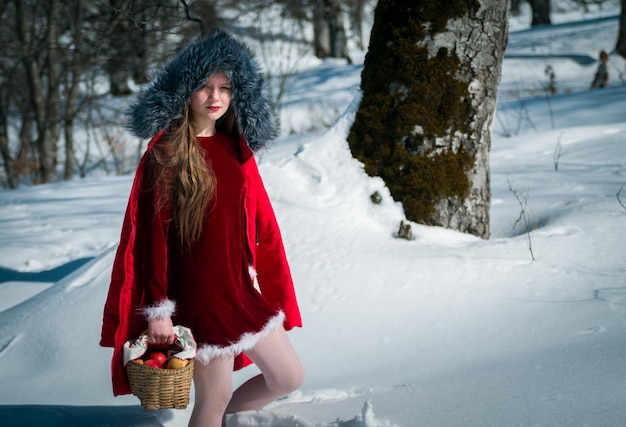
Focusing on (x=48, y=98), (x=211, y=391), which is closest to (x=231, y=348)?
(x=211, y=391)

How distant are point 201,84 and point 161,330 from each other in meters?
0.79

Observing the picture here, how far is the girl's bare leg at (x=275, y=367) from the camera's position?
175 centimetres

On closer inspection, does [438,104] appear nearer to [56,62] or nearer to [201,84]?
[201,84]

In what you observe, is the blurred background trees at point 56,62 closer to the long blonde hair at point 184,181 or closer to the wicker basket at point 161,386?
the long blonde hair at point 184,181

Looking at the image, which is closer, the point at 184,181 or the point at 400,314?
the point at 184,181

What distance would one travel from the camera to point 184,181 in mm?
1679

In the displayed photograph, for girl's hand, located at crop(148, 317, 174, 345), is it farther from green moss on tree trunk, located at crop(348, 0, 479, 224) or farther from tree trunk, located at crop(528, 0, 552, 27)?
tree trunk, located at crop(528, 0, 552, 27)

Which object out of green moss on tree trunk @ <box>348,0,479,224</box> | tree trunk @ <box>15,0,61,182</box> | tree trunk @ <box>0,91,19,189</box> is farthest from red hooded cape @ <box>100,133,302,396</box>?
tree trunk @ <box>0,91,19,189</box>

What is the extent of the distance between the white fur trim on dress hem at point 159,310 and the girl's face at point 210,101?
0.58 meters

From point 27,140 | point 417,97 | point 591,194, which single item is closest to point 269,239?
point 417,97

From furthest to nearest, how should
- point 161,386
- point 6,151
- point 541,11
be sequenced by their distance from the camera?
1. point 541,11
2. point 6,151
3. point 161,386

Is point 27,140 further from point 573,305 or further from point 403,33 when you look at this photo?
point 573,305

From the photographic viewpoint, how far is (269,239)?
1.93 metres

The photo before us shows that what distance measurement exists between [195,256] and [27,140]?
10.6m
